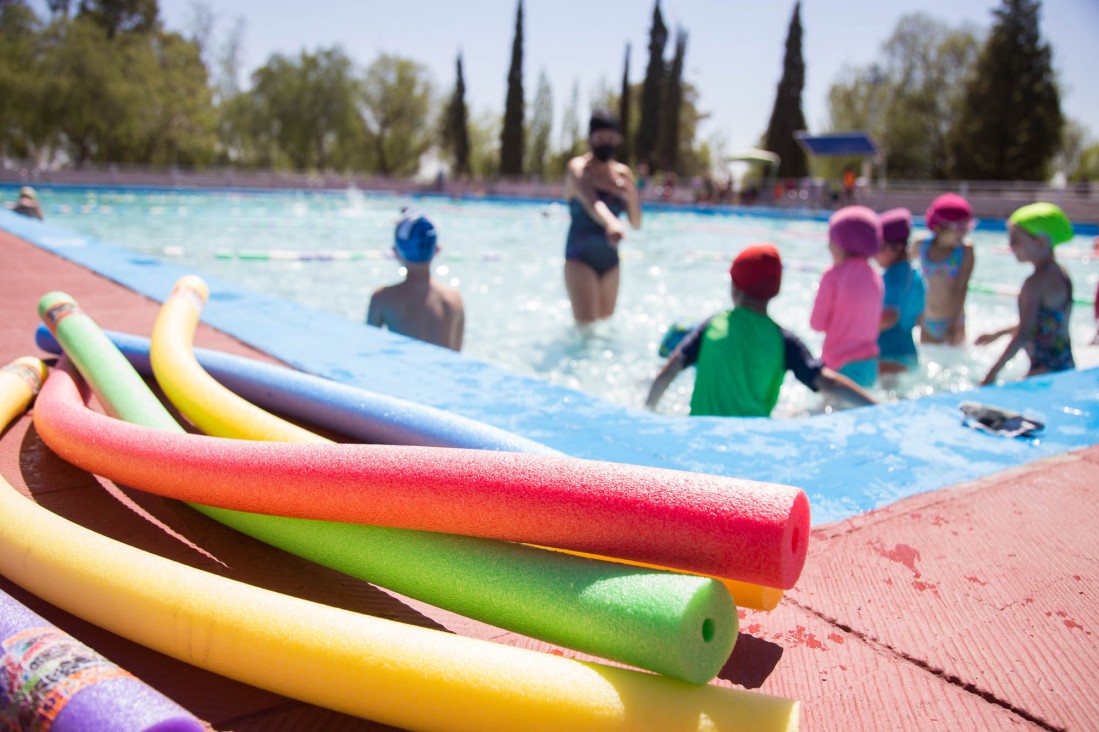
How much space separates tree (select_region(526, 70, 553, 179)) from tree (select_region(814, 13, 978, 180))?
881 inches

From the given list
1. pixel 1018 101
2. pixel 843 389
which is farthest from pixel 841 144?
pixel 843 389

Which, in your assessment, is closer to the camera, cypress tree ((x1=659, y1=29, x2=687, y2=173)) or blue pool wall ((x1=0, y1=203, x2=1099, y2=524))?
blue pool wall ((x1=0, y1=203, x2=1099, y2=524))

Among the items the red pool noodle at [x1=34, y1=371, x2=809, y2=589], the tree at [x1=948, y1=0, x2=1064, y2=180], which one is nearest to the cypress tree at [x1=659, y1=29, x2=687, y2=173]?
the tree at [x1=948, y1=0, x2=1064, y2=180]

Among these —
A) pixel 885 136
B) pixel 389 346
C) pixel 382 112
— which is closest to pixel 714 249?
pixel 389 346

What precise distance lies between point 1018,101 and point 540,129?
105ft

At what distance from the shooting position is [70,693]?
97cm

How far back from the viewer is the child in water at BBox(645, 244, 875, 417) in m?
3.17

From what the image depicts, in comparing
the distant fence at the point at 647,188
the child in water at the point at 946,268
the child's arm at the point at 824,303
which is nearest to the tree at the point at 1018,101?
the distant fence at the point at 647,188

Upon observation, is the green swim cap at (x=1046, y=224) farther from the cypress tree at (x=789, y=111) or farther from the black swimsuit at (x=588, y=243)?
the cypress tree at (x=789, y=111)

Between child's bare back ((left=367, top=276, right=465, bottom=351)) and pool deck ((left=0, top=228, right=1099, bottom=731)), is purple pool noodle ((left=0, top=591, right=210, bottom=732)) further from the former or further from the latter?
child's bare back ((left=367, top=276, right=465, bottom=351))

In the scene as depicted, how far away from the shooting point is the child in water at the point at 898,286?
5426 mm

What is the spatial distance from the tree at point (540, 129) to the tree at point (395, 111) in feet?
34.5

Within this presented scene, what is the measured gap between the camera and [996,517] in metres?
1.98

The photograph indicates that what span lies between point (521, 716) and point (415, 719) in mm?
149
